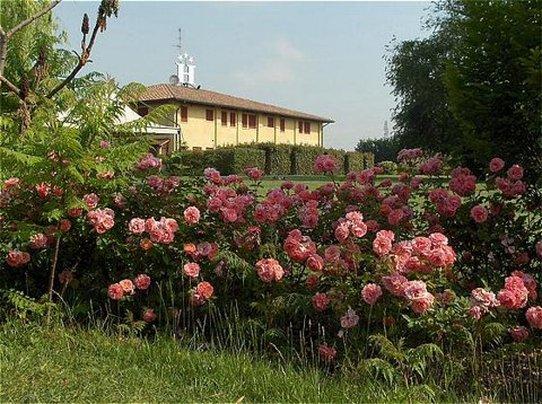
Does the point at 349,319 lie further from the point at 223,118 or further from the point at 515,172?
the point at 223,118

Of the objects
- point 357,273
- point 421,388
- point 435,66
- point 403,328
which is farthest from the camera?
point 435,66

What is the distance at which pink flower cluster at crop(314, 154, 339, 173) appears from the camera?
4871mm

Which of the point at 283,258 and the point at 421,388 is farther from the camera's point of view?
the point at 283,258

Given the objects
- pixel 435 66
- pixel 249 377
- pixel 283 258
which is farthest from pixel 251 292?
pixel 435 66

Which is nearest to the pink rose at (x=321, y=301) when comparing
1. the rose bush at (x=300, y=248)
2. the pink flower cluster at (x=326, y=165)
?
the rose bush at (x=300, y=248)

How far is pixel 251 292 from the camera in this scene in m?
4.21

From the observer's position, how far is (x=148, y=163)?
4.83 metres

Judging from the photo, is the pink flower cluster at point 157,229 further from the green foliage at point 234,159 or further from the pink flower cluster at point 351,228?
the green foliage at point 234,159

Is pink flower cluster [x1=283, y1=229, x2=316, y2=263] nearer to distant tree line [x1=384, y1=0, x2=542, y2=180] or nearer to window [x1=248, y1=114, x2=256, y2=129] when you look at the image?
distant tree line [x1=384, y1=0, x2=542, y2=180]

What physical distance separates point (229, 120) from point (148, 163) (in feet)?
155

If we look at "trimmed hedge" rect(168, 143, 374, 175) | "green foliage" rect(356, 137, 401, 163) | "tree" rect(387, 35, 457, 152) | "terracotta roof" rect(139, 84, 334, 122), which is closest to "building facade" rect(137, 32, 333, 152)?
"terracotta roof" rect(139, 84, 334, 122)

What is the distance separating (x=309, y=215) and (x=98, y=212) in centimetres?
137

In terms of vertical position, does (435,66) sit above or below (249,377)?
above

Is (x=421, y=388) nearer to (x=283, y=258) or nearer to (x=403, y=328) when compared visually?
(x=403, y=328)
